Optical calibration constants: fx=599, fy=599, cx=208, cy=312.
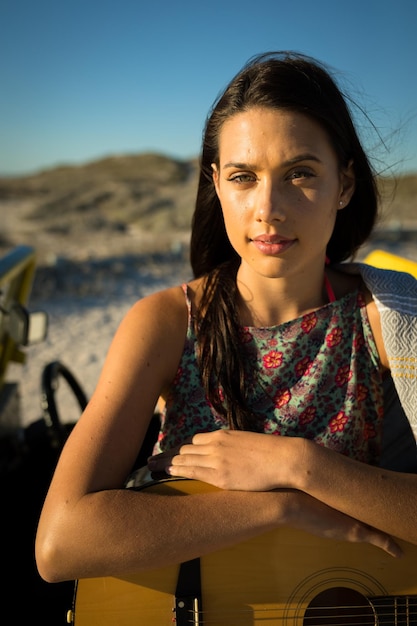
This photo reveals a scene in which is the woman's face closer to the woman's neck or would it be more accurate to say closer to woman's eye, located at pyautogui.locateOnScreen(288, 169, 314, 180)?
woman's eye, located at pyautogui.locateOnScreen(288, 169, 314, 180)

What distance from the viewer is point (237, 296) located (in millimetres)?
2111

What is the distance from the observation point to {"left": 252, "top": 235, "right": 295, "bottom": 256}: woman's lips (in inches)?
70.0

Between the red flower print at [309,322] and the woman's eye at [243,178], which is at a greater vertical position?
the woman's eye at [243,178]

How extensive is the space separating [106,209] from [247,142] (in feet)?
65.4

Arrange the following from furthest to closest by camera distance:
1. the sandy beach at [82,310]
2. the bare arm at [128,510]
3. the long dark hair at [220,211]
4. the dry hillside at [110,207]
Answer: the dry hillside at [110,207], the sandy beach at [82,310], the long dark hair at [220,211], the bare arm at [128,510]

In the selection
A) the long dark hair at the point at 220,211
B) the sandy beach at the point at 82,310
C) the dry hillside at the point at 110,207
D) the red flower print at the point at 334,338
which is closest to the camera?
the long dark hair at the point at 220,211

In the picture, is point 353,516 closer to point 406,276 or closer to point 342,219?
point 406,276

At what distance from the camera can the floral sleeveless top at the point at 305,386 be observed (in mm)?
1975

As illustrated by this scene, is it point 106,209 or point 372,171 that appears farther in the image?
point 106,209

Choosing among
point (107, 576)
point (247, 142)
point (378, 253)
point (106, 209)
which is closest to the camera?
point (107, 576)

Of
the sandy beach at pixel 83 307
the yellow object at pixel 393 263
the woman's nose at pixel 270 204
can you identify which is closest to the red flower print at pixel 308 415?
the woman's nose at pixel 270 204

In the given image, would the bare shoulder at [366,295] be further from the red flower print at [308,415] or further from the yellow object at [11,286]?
the yellow object at [11,286]

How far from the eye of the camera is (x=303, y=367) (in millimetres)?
2012

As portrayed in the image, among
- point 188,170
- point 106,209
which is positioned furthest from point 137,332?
point 188,170
